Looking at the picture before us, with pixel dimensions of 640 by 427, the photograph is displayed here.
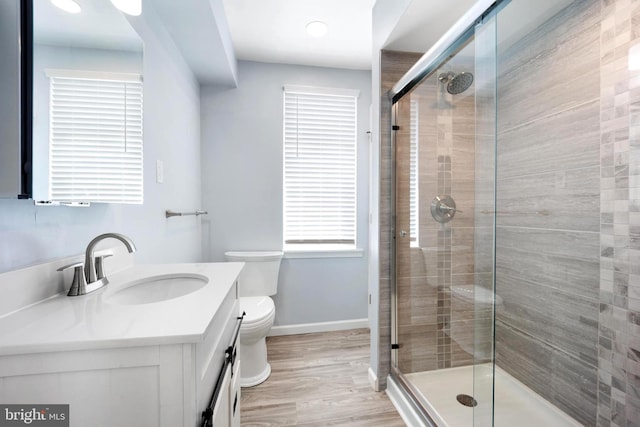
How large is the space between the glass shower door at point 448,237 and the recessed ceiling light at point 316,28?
0.84 metres

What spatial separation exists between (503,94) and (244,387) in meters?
2.40

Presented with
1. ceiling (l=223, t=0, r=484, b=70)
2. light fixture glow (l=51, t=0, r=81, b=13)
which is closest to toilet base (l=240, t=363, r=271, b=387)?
light fixture glow (l=51, t=0, r=81, b=13)

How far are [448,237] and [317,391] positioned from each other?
4.09ft

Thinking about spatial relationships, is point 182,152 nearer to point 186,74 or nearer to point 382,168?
point 186,74

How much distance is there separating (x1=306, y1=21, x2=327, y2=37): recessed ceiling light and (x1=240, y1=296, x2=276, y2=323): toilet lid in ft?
6.48

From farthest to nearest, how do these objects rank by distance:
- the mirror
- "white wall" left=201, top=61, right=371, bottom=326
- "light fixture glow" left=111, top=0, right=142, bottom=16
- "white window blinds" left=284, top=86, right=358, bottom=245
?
1. "white window blinds" left=284, top=86, right=358, bottom=245
2. "white wall" left=201, top=61, right=371, bottom=326
3. "light fixture glow" left=111, top=0, right=142, bottom=16
4. the mirror

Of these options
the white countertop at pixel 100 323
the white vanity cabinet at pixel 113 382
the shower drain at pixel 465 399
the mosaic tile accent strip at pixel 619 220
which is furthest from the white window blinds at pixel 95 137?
the mosaic tile accent strip at pixel 619 220

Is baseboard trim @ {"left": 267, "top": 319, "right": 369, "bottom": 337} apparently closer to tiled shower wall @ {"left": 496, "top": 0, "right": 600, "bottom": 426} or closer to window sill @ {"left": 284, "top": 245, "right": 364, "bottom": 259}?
window sill @ {"left": 284, "top": 245, "right": 364, "bottom": 259}

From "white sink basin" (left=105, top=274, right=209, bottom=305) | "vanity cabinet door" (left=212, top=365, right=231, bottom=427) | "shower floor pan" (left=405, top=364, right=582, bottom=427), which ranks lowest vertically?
"shower floor pan" (left=405, top=364, right=582, bottom=427)

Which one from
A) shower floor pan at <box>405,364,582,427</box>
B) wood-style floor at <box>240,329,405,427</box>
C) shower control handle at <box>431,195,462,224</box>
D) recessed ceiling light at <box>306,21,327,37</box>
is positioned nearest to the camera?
shower floor pan at <box>405,364,582,427</box>

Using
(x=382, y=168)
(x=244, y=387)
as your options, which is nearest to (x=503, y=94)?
(x=382, y=168)

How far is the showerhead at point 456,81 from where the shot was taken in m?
1.31

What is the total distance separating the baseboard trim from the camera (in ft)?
7.64

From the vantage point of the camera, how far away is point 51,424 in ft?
1.59
